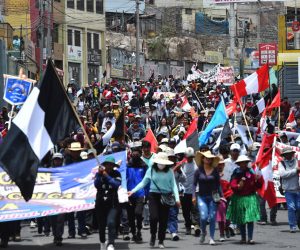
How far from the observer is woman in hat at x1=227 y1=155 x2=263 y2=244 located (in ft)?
57.6

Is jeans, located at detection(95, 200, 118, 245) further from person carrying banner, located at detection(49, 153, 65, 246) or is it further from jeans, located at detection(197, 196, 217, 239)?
jeans, located at detection(197, 196, 217, 239)

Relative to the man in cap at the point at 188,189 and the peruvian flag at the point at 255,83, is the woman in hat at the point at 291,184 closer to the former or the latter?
the man in cap at the point at 188,189

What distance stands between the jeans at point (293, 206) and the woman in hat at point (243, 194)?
1506 mm

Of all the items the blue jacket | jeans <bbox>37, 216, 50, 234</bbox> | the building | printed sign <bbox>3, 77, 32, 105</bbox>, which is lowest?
jeans <bbox>37, 216, 50, 234</bbox>

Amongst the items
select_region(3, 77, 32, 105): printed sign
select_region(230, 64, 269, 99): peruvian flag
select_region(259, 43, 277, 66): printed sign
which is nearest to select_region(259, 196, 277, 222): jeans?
select_region(230, 64, 269, 99): peruvian flag

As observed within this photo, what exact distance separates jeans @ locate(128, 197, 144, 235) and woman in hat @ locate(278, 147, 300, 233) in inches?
112

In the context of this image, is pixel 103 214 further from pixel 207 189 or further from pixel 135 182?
pixel 135 182

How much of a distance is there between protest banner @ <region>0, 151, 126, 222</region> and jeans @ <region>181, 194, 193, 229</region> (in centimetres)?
179

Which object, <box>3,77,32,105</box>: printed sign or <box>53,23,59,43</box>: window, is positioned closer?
<box>3,77,32,105</box>: printed sign

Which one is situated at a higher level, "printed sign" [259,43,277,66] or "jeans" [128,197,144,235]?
"printed sign" [259,43,277,66]

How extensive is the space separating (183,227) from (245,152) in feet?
6.98

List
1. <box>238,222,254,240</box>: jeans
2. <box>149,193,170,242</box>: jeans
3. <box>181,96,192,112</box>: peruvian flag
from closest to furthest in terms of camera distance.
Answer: <box>149,193,170,242</box>: jeans → <box>238,222,254,240</box>: jeans → <box>181,96,192,112</box>: peruvian flag

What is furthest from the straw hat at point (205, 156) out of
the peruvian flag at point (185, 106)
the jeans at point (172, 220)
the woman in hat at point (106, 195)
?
the peruvian flag at point (185, 106)

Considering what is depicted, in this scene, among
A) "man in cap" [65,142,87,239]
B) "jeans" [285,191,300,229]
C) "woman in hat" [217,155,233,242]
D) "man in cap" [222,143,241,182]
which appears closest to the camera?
"woman in hat" [217,155,233,242]
